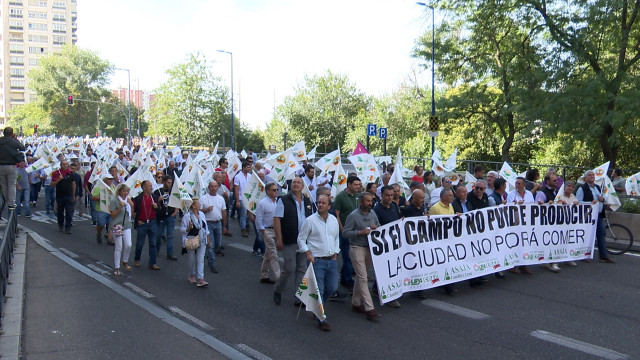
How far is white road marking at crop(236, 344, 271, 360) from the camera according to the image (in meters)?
5.77

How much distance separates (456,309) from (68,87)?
98.9m

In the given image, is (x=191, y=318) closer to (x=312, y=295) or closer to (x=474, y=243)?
(x=312, y=295)

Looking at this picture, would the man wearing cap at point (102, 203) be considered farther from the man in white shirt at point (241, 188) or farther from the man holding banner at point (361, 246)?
the man holding banner at point (361, 246)

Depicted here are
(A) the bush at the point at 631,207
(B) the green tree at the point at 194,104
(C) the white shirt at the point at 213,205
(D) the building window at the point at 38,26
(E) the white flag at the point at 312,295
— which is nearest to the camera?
(E) the white flag at the point at 312,295

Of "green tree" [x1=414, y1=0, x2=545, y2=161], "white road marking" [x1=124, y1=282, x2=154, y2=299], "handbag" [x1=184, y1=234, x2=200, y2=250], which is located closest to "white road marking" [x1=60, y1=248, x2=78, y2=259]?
"white road marking" [x1=124, y1=282, x2=154, y2=299]

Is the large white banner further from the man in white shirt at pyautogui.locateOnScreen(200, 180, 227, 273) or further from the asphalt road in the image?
the man in white shirt at pyautogui.locateOnScreen(200, 180, 227, 273)

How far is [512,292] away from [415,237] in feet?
5.94

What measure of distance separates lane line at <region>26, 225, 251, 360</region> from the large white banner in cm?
229

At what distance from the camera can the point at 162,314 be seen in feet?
23.3

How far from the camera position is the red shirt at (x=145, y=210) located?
9.75m

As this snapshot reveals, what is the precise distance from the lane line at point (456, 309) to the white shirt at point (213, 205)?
4.04 meters

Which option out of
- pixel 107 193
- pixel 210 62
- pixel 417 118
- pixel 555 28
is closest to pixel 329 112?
pixel 417 118

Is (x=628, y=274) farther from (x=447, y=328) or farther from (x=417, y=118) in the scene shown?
(x=417, y=118)

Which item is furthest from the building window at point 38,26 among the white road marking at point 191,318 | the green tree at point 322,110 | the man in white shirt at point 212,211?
the white road marking at point 191,318
